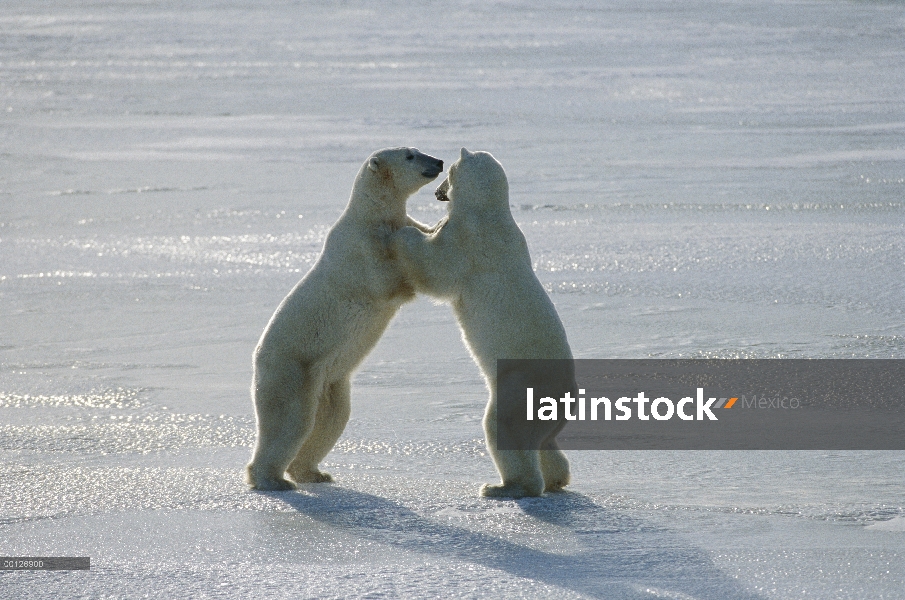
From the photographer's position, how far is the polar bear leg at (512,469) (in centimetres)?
433

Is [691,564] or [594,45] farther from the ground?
[594,45]

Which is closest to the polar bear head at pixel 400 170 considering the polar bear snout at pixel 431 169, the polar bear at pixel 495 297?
the polar bear snout at pixel 431 169

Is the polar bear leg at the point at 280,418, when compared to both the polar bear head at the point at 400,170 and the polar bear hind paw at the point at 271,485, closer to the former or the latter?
the polar bear hind paw at the point at 271,485

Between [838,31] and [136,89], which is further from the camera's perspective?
[838,31]

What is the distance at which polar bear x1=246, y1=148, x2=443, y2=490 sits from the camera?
4.60 meters

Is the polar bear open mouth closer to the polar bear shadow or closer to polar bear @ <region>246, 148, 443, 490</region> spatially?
polar bear @ <region>246, 148, 443, 490</region>

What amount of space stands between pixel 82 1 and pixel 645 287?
2802 centimetres

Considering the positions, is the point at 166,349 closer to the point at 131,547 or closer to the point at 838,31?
the point at 131,547

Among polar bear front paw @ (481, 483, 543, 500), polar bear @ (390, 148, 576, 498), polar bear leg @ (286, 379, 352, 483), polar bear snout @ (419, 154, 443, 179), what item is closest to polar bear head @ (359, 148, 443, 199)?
polar bear snout @ (419, 154, 443, 179)

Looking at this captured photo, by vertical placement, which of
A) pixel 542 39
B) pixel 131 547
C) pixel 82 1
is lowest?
pixel 131 547

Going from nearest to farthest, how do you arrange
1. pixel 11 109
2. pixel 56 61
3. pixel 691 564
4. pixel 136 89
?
pixel 691 564 → pixel 11 109 → pixel 136 89 → pixel 56 61

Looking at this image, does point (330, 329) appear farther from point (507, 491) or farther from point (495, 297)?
point (507, 491)

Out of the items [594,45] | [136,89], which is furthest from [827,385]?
[594,45]

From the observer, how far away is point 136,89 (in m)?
17.6
